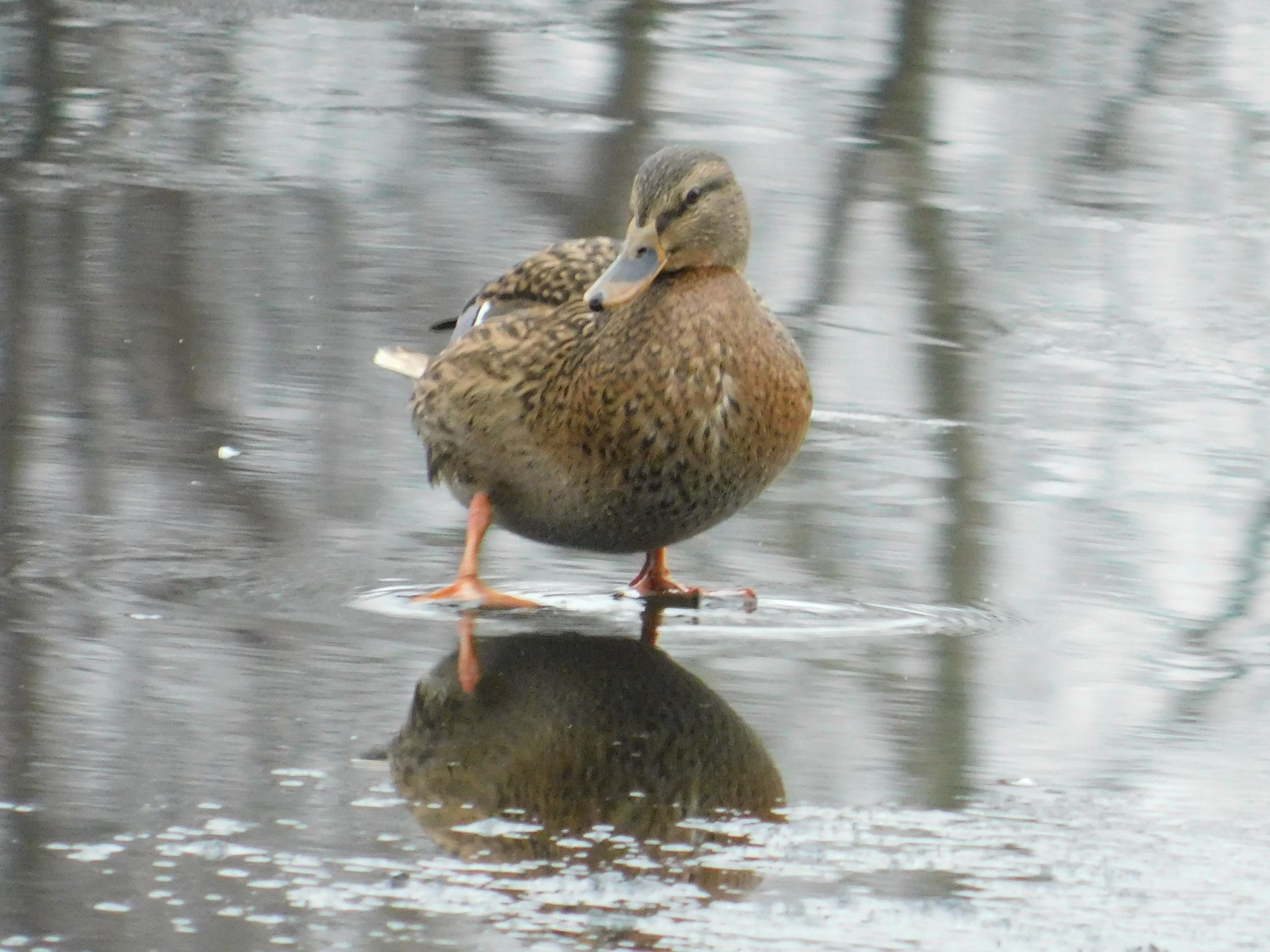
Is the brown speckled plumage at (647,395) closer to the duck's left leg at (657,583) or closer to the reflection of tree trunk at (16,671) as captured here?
the duck's left leg at (657,583)

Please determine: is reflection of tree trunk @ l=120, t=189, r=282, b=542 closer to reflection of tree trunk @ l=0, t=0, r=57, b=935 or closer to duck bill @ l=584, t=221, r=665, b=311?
reflection of tree trunk @ l=0, t=0, r=57, b=935

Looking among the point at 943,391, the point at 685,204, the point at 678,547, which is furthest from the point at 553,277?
the point at 943,391

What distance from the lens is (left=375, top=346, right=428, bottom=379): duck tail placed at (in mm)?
6207

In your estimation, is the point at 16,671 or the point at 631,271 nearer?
the point at 16,671

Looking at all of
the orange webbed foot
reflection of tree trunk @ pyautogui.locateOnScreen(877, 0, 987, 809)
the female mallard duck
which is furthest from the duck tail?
reflection of tree trunk @ pyautogui.locateOnScreen(877, 0, 987, 809)

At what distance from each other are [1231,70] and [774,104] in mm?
2768

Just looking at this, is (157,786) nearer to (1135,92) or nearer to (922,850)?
(922,850)

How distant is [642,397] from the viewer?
5035mm

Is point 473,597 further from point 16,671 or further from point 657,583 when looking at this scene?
point 16,671

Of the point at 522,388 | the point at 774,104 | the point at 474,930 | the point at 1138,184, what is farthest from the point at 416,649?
the point at 774,104

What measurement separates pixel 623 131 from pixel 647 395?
235 inches

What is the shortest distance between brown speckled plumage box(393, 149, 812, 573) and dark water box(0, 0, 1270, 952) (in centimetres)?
24

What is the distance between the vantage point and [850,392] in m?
7.29

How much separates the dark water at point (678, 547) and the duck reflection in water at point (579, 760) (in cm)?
2
